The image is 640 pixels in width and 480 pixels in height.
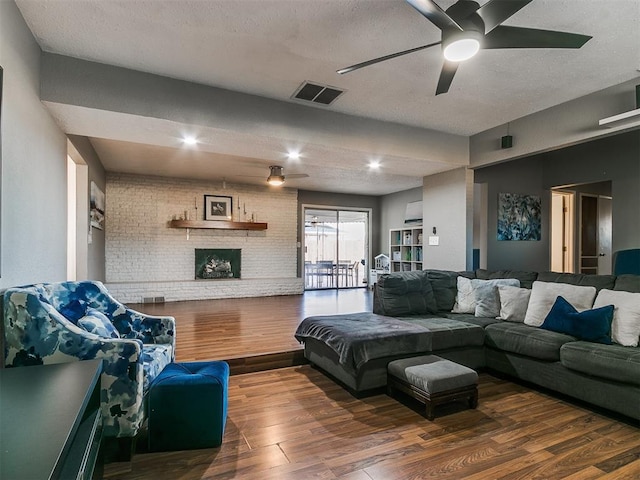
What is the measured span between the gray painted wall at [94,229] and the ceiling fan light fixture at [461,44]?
3659mm

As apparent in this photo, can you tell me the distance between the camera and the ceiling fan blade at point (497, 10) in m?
1.70

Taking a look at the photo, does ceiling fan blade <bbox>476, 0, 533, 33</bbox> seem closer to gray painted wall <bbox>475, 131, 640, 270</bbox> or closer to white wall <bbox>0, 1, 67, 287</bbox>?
white wall <bbox>0, 1, 67, 287</bbox>

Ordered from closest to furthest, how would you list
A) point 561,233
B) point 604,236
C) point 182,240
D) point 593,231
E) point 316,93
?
point 316,93 < point 604,236 < point 593,231 < point 561,233 < point 182,240

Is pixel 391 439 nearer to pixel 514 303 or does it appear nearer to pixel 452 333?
pixel 452 333

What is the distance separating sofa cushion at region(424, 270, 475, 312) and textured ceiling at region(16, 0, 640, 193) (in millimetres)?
1914

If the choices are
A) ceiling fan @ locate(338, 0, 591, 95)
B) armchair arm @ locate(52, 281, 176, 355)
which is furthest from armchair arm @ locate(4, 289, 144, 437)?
ceiling fan @ locate(338, 0, 591, 95)

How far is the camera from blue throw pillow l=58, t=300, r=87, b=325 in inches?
90.6

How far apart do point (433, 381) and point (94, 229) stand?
5311 millimetres

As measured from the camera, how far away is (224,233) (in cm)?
783

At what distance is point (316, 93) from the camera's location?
3367 millimetres

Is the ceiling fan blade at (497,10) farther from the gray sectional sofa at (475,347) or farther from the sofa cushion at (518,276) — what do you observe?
the sofa cushion at (518,276)

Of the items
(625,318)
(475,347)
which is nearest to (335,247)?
(475,347)

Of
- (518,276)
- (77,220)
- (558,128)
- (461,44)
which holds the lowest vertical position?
(518,276)

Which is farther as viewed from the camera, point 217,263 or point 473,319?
point 217,263
